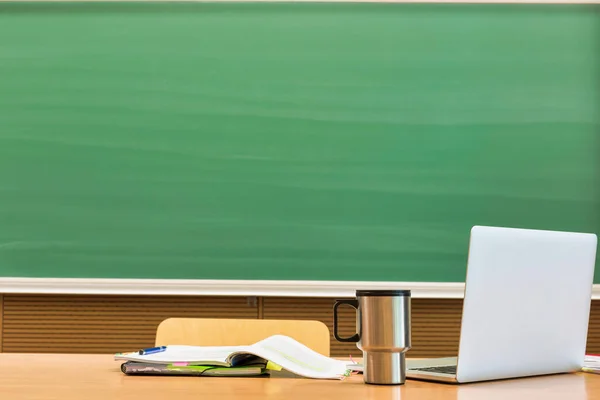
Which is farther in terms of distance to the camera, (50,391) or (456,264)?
(456,264)

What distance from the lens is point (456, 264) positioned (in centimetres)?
258

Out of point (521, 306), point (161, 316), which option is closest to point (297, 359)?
point (521, 306)

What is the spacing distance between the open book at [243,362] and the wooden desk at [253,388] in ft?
0.09

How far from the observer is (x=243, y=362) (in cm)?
126

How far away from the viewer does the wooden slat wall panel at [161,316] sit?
259 cm

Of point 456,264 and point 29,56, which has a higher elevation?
point 29,56

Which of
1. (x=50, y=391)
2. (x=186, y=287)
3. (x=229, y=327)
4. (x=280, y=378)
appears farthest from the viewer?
(x=186, y=287)

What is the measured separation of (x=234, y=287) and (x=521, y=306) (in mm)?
1556

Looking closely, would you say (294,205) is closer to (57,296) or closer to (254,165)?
(254,165)

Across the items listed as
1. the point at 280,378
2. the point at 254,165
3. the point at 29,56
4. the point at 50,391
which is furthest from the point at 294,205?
the point at 50,391

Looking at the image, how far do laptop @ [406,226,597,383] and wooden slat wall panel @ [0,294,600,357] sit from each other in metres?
1.32

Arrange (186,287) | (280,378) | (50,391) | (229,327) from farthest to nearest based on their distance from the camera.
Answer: (186,287) → (229,327) → (280,378) → (50,391)

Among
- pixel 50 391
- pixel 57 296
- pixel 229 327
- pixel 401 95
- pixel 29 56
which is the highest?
pixel 29 56

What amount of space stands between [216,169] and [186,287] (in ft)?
1.52
